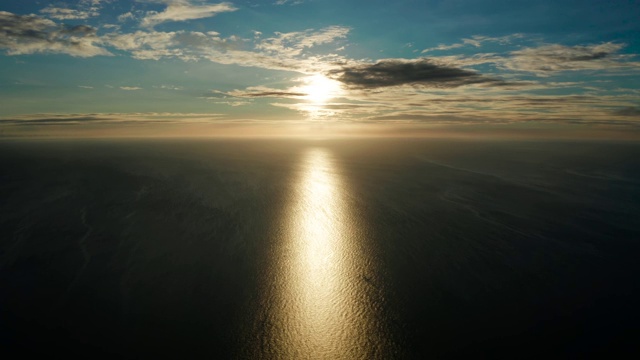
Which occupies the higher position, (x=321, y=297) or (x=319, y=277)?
(x=321, y=297)

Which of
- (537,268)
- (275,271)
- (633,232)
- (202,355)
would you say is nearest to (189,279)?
(275,271)

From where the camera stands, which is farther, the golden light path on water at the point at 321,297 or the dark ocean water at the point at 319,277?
the dark ocean water at the point at 319,277

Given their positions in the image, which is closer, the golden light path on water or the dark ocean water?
the golden light path on water

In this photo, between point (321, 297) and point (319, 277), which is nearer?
point (321, 297)
